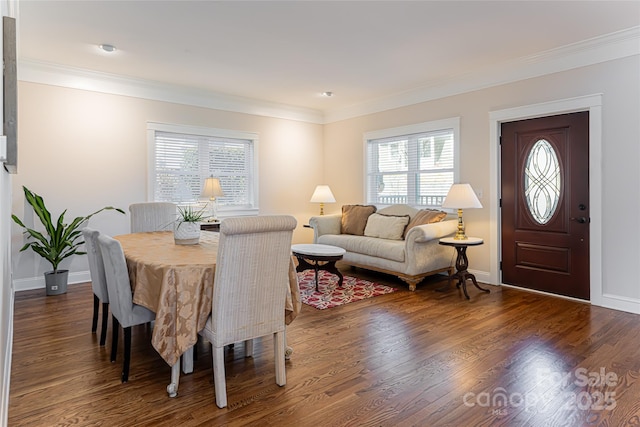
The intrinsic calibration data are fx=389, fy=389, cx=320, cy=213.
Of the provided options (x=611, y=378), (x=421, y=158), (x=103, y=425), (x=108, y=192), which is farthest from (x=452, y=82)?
(x=103, y=425)

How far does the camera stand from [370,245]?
499cm

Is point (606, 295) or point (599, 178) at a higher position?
point (599, 178)

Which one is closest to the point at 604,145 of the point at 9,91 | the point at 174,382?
the point at 174,382

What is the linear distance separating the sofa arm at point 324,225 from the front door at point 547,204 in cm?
233

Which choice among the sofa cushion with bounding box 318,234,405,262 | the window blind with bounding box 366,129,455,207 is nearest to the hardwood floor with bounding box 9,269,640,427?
the sofa cushion with bounding box 318,234,405,262

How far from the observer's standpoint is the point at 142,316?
2357 mm

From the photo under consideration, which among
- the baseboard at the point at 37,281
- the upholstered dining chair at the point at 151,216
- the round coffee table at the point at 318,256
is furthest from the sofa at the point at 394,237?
the baseboard at the point at 37,281

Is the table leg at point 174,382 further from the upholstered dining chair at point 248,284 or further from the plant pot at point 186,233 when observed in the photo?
the plant pot at point 186,233

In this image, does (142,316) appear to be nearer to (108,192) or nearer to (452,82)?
(108,192)

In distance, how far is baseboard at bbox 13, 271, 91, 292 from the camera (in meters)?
4.33

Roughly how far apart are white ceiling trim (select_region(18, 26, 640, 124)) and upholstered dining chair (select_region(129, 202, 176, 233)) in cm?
189

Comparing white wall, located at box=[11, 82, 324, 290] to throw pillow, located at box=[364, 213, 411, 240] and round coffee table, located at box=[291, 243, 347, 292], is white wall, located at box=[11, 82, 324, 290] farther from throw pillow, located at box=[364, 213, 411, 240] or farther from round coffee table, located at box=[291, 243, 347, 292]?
throw pillow, located at box=[364, 213, 411, 240]

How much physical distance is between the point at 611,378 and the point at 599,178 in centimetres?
217

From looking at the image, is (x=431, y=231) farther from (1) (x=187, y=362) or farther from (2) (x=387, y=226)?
(1) (x=187, y=362)
